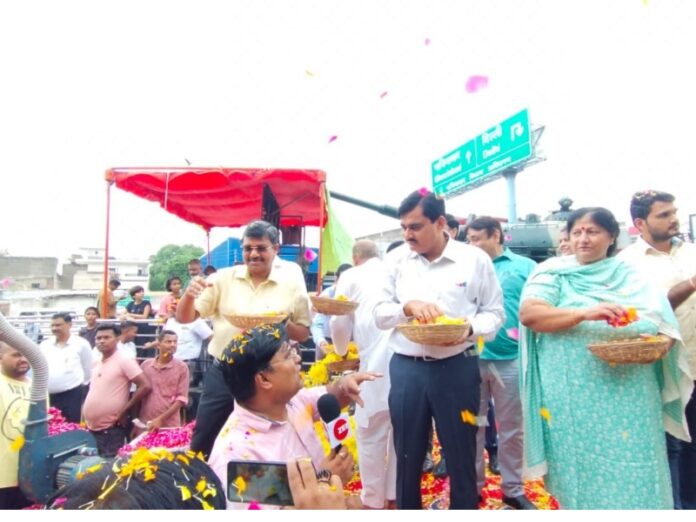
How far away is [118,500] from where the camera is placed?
0.94 meters

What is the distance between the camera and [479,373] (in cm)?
269

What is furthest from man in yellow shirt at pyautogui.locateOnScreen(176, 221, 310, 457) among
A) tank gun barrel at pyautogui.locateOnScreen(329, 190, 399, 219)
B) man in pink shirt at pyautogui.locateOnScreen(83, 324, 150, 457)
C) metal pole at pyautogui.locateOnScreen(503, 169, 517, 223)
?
metal pole at pyautogui.locateOnScreen(503, 169, 517, 223)

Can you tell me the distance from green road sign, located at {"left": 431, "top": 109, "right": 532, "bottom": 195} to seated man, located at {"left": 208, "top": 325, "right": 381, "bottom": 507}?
9.71 meters

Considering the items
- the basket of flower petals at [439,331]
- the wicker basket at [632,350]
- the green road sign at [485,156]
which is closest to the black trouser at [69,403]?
the basket of flower petals at [439,331]

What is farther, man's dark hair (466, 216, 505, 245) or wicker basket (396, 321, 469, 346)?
man's dark hair (466, 216, 505, 245)

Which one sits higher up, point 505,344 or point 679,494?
point 505,344

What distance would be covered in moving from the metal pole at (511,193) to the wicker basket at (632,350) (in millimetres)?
10323

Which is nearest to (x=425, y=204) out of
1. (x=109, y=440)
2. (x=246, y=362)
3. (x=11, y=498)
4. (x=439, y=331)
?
(x=439, y=331)

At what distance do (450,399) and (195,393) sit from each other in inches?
178

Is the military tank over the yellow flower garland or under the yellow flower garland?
over

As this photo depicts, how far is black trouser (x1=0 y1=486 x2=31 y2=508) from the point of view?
2.99 m

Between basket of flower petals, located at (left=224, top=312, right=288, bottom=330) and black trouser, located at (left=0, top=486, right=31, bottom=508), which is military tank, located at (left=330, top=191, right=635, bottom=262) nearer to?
basket of flower petals, located at (left=224, top=312, right=288, bottom=330)

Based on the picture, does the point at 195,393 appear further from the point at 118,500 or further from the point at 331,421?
the point at 118,500

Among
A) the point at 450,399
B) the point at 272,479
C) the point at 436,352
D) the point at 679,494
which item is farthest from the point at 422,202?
the point at 679,494
